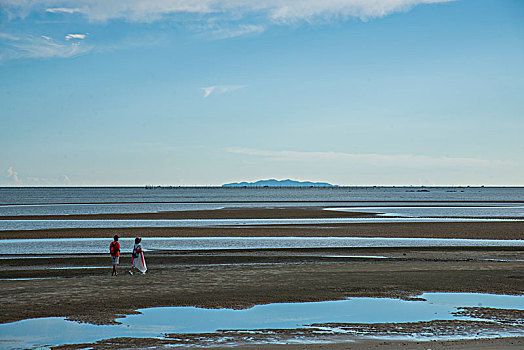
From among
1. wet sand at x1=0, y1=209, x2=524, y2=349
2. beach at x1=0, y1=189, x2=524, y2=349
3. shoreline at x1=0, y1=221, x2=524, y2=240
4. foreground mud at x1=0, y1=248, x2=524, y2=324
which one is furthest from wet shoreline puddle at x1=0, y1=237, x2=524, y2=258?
foreground mud at x1=0, y1=248, x2=524, y2=324

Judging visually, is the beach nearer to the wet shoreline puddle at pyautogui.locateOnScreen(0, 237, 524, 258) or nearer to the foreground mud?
the foreground mud

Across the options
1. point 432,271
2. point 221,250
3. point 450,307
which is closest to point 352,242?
point 221,250

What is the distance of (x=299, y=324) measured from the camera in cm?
1512

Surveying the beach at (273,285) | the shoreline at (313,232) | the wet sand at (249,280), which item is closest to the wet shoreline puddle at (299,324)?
the beach at (273,285)

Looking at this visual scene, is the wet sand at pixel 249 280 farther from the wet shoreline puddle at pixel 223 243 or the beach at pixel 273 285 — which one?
the wet shoreline puddle at pixel 223 243

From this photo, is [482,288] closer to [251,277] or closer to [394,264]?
[394,264]

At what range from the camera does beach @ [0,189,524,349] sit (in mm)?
13562

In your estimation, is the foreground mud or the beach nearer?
the beach

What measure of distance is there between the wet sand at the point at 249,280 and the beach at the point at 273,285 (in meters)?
0.04

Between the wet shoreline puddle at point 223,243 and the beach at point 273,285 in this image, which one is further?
the wet shoreline puddle at point 223,243

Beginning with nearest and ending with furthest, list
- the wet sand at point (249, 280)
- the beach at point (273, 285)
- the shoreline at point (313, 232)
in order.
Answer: the beach at point (273, 285)
the wet sand at point (249, 280)
the shoreline at point (313, 232)

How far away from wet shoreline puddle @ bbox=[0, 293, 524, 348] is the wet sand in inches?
27.4

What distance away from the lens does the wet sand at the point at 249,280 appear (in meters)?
17.0

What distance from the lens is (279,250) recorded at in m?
34.5
